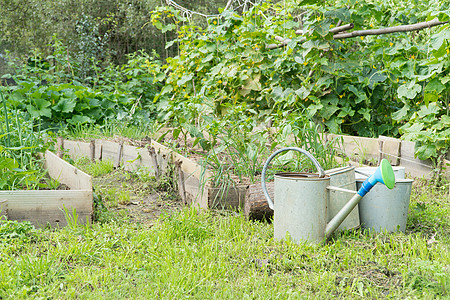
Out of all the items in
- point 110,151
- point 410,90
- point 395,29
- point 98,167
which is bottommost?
point 98,167

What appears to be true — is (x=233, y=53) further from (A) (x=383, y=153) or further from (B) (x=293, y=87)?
(A) (x=383, y=153)

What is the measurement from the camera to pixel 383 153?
358 cm

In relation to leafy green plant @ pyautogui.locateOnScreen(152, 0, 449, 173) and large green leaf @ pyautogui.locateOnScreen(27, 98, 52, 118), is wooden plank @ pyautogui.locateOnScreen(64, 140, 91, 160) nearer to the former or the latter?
large green leaf @ pyautogui.locateOnScreen(27, 98, 52, 118)

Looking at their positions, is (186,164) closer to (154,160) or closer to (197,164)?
(197,164)

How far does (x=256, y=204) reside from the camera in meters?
2.60

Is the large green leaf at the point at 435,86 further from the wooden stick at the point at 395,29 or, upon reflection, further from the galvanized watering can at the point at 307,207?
the galvanized watering can at the point at 307,207

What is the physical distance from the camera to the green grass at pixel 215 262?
1729mm

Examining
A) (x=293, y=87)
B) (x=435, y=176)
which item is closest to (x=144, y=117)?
(x=293, y=87)

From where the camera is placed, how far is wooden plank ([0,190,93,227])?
2393 millimetres

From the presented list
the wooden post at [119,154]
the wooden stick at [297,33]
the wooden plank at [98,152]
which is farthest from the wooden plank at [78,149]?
the wooden stick at [297,33]

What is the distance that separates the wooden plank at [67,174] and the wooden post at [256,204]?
3.30 ft

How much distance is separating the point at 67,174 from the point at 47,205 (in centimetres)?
59

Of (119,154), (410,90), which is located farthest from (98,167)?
(410,90)

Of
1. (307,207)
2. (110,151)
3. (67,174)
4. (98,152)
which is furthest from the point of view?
(98,152)
